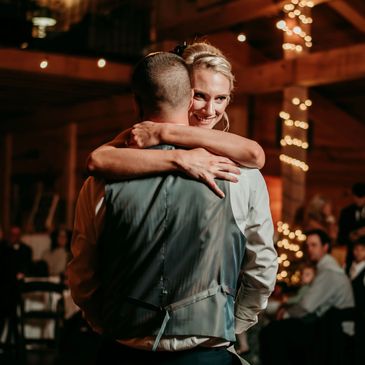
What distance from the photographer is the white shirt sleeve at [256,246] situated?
2.23 metres

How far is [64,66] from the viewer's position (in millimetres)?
11281

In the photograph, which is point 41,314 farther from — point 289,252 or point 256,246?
point 256,246

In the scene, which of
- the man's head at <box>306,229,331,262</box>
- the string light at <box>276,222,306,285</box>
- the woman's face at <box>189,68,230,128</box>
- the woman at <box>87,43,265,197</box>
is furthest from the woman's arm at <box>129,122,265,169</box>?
the string light at <box>276,222,306,285</box>

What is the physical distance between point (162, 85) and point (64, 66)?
9.27 m

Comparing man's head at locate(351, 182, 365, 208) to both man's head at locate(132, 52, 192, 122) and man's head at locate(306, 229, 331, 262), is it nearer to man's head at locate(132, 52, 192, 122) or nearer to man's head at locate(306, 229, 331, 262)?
man's head at locate(306, 229, 331, 262)

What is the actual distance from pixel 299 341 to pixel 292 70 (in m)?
3.61

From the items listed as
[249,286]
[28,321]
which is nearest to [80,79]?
[28,321]

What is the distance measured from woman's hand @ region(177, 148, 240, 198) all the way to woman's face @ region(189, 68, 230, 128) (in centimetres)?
81

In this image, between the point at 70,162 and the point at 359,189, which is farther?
the point at 70,162

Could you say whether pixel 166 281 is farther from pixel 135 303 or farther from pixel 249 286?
pixel 249 286

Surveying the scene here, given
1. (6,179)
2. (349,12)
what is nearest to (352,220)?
(349,12)

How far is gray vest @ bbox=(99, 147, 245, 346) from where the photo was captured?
7.06 feet

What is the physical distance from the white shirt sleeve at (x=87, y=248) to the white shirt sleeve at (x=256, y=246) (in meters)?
0.33

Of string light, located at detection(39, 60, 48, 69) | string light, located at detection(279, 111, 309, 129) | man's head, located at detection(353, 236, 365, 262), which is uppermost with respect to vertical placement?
string light, located at detection(39, 60, 48, 69)
